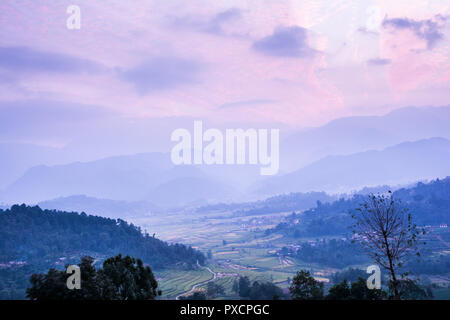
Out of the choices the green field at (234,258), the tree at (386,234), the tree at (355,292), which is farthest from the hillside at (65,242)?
the tree at (386,234)

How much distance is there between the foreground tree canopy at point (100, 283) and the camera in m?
12.6

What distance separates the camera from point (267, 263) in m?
62.5

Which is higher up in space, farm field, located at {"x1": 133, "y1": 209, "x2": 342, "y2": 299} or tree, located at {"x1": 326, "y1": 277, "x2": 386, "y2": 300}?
tree, located at {"x1": 326, "y1": 277, "x2": 386, "y2": 300}

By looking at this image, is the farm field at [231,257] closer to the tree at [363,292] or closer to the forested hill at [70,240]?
the forested hill at [70,240]

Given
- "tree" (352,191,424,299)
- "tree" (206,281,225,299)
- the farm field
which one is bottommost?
the farm field

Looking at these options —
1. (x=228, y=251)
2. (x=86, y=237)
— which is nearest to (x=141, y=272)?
(x=86, y=237)

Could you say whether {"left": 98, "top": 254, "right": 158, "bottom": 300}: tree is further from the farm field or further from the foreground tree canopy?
the farm field

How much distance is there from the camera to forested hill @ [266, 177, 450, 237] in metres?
80.7

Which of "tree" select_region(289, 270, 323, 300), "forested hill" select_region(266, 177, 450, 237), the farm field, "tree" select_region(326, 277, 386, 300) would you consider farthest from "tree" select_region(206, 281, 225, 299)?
"forested hill" select_region(266, 177, 450, 237)

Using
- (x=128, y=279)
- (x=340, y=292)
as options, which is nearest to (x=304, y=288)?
(x=340, y=292)
